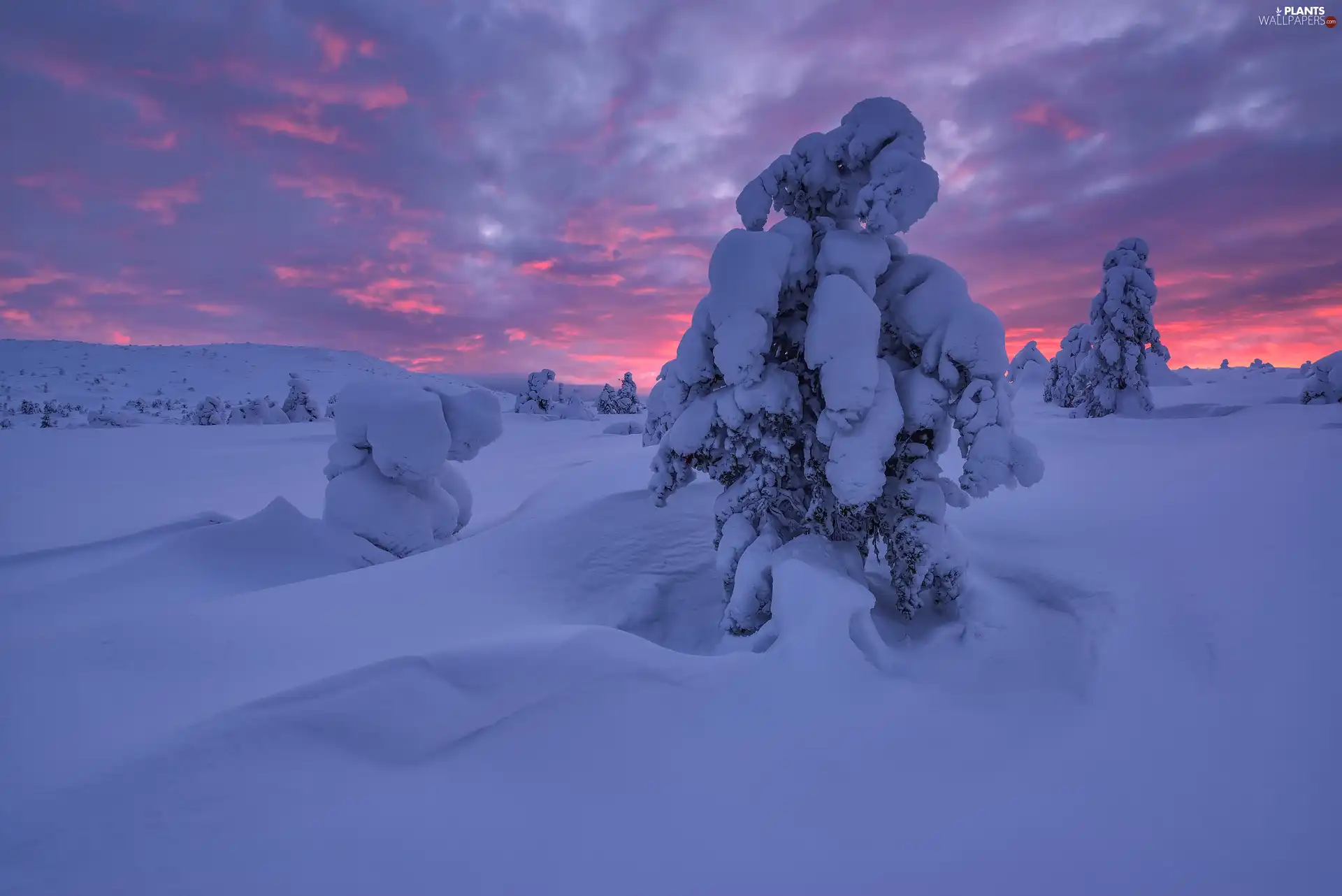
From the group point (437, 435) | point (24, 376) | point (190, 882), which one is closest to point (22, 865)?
point (190, 882)

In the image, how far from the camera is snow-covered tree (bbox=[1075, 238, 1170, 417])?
19.5 metres

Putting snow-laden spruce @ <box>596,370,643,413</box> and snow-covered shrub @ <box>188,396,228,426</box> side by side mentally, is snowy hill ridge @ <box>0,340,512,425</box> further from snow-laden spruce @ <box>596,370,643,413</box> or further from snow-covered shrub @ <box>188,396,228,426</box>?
snow-laden spruce @ <box>596,370,643,413</box>

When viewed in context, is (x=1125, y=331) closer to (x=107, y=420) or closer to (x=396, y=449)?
(x=396, y=449)

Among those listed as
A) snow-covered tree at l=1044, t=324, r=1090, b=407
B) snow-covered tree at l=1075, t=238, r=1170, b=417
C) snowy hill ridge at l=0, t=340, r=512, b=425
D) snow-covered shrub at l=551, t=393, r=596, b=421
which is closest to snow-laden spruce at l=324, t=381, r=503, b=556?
snow-covered tree at l=1075, t=238, r=1170, b=417

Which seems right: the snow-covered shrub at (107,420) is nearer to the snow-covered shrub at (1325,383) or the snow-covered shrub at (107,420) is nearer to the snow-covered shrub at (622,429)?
the snow-covered shrub at (622,429)

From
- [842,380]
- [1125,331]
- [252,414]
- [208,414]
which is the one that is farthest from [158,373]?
[1125,331]

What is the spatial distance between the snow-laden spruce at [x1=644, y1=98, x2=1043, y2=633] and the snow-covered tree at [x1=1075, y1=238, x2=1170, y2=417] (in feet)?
68.1

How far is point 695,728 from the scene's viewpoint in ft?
9.98

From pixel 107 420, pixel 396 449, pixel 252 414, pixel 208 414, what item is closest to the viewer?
pixel 396 449

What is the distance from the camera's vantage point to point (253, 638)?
11.3 ft

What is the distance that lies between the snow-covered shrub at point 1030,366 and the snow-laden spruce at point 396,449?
36132 millimetres

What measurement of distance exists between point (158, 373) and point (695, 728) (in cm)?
8228

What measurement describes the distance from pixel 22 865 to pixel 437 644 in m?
1.90

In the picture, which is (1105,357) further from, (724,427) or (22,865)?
(22,865)
